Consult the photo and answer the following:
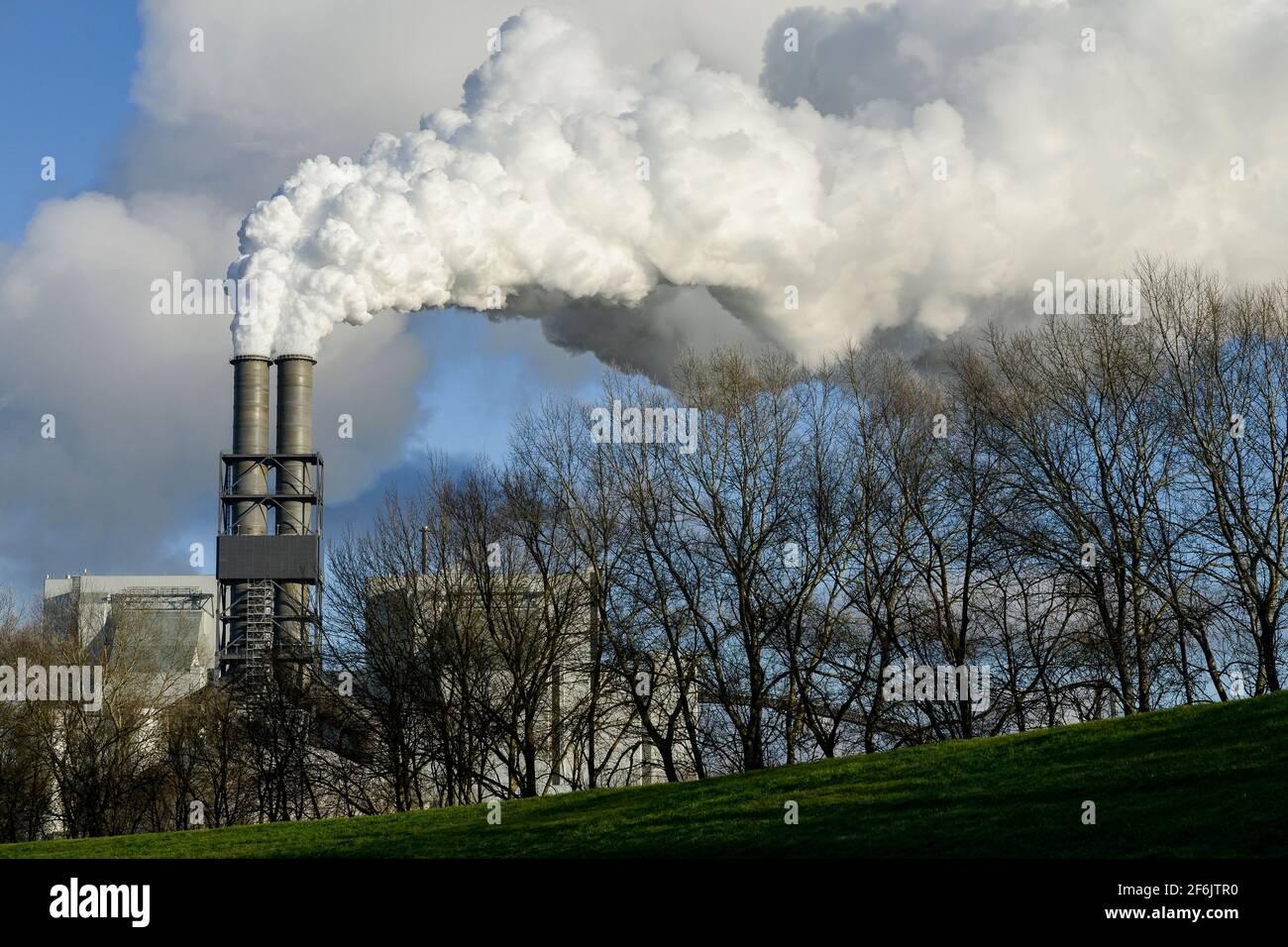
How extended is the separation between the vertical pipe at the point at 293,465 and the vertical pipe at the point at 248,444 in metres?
0.56

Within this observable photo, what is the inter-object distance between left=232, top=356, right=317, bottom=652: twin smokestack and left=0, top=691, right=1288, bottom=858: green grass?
87.7 ft

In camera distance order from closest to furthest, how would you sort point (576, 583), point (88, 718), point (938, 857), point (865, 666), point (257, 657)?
point (938, 857) → point (865, 666) → point (576, 583) → point (88, 718) → point (257, 657)

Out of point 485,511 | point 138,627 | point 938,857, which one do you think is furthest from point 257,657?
point 938,857

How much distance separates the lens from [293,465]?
55.2 metres

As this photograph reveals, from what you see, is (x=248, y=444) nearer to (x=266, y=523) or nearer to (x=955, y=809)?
(x=266, y=523)

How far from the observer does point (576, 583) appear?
1551 inches

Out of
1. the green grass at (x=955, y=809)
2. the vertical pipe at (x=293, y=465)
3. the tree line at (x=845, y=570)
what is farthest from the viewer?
the vertical pipe at (x=293, y=465)

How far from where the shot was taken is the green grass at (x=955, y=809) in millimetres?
15594

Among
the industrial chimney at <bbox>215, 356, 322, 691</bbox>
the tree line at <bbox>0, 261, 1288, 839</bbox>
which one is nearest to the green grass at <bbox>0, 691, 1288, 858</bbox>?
the tree line at <bbox>0, 261, 1288, 839</bbox>

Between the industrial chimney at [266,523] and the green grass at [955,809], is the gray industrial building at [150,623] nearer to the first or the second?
the industrial chimney at [266,523]

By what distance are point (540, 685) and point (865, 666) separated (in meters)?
8.40

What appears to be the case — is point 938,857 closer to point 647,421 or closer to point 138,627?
point 647,421

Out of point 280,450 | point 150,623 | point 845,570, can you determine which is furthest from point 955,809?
point 150,623

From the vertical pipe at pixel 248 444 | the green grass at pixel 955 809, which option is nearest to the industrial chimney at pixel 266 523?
the vertical pipe at pixel 248 444
